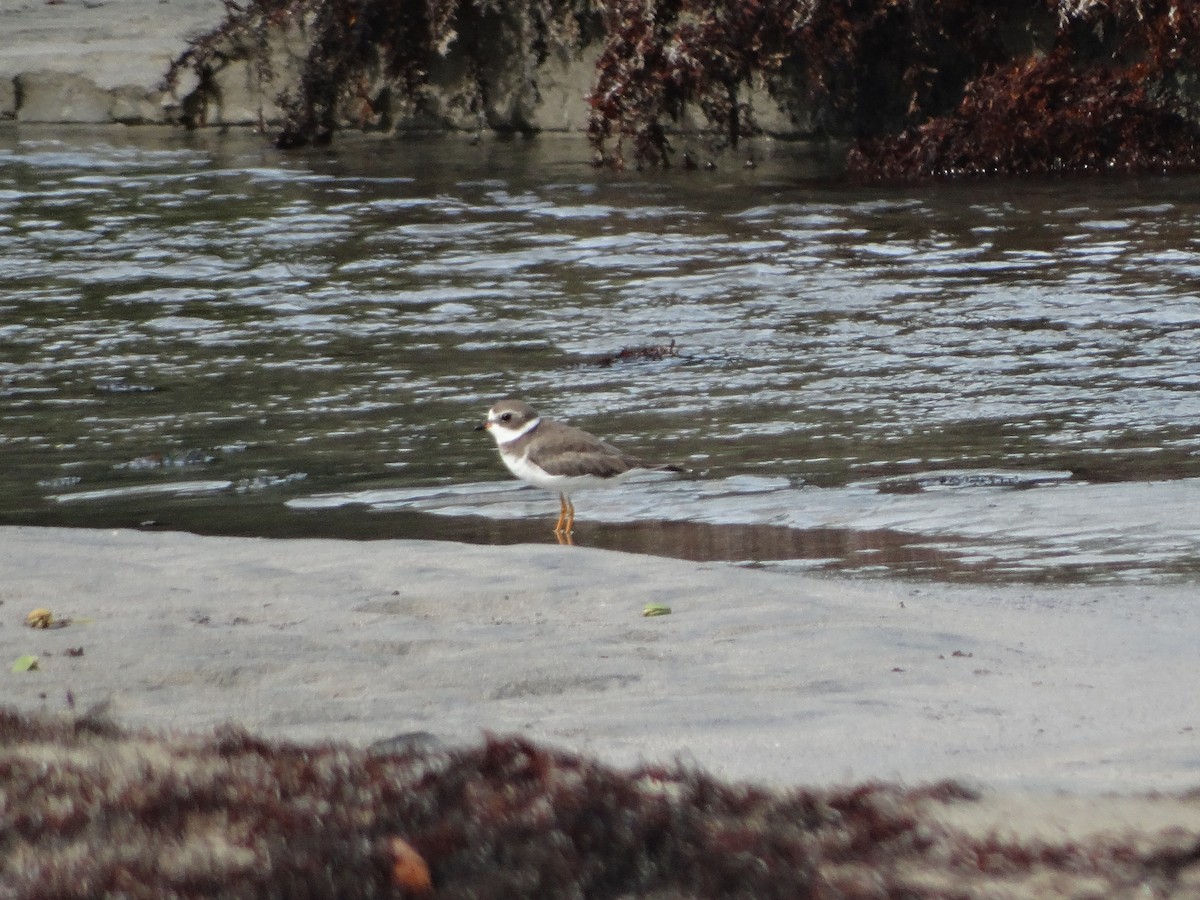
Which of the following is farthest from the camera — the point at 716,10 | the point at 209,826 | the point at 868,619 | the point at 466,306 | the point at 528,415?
the point at 716,10

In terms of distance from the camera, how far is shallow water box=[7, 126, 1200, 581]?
7.09m

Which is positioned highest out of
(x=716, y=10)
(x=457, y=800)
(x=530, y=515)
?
(x=716, y=10)

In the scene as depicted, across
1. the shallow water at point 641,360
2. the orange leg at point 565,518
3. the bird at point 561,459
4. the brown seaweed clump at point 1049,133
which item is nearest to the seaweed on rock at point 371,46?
the shallow water at point 641,360

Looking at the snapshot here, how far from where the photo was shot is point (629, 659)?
4.80 metres

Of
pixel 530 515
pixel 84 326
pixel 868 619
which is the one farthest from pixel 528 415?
pixel 84 326

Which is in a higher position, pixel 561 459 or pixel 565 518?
pixel 561 459

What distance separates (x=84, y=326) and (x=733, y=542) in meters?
5.87

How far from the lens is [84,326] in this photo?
1116 centimetres

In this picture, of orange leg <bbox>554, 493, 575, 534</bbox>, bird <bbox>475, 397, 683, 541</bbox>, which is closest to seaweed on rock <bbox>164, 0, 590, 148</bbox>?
bird <bbox>475, 397, 683, 541</bbox>

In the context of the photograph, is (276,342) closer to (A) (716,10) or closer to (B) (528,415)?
(B) (528,415)

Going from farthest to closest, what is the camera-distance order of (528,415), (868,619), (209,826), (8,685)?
(528,415) → (868,619) → (8,685) → (209,826)

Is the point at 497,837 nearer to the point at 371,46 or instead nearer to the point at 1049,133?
the point at 1049,133

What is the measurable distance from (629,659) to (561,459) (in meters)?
2.25

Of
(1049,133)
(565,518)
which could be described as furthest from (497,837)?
(1049,133)
